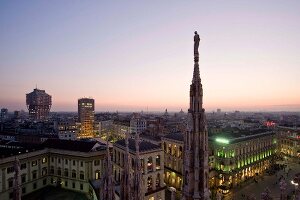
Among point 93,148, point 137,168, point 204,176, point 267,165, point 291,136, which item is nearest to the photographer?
point 204,176

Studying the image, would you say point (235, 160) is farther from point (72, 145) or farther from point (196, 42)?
point (196, 42)

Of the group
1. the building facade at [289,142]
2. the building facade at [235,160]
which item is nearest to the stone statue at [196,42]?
the building facade at [235,160]

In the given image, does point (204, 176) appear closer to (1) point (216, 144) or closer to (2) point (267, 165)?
(1) point (216, 144)

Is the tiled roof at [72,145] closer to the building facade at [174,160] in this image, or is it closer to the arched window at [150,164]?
the arched window at [150,164]

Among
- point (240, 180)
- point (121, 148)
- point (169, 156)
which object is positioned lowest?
point (240, 180)

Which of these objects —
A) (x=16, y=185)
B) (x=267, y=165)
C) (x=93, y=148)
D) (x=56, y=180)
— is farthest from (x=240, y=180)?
(x=16, y=185)

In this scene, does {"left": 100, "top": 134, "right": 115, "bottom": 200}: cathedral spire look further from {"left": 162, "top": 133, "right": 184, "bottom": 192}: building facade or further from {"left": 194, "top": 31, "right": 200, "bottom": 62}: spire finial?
{"left": 162, "top": 133, "right": 184, "bottom": 192}: building facade

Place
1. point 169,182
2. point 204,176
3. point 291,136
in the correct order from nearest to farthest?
point 204,176, point 169,182, point 291,136

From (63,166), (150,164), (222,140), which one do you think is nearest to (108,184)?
(150,164)
